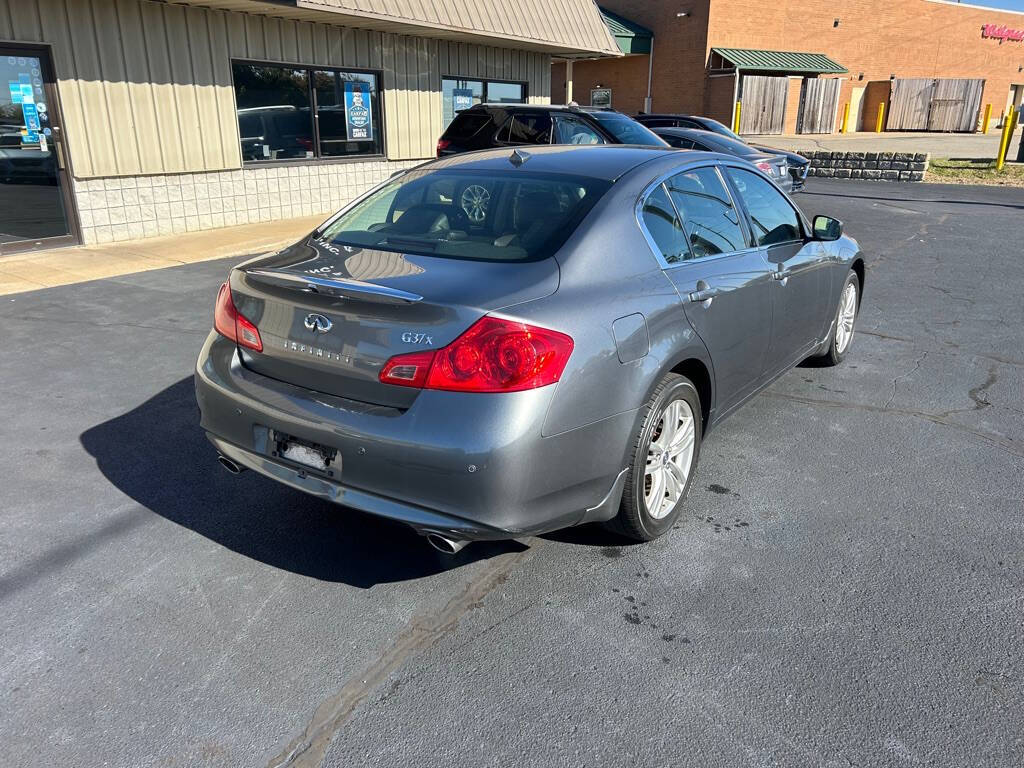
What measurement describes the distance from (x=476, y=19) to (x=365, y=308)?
1220cm

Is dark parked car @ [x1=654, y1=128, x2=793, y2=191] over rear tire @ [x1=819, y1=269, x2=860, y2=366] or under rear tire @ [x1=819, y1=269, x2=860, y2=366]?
over

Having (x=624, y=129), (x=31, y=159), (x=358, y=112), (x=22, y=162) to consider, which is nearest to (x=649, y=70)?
(x=358, y=112)

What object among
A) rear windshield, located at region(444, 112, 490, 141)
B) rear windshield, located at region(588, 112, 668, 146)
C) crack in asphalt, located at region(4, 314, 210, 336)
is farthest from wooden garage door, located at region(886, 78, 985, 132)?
crack in asphalt, located at region(4, 314, 210, 336)

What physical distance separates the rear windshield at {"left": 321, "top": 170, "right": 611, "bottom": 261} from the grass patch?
19.4 m

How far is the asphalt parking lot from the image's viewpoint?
7.73 ft

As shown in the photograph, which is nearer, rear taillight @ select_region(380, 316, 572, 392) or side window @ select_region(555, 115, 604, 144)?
rear taillight @ select_region(380, 316, 572, 392)

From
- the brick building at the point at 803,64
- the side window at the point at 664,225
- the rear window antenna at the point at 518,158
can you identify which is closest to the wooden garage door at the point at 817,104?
the brick building at the point at 803,64

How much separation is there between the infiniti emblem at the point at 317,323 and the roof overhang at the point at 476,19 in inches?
357

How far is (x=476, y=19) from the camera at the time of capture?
44.0 feet

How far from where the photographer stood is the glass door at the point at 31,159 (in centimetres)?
935

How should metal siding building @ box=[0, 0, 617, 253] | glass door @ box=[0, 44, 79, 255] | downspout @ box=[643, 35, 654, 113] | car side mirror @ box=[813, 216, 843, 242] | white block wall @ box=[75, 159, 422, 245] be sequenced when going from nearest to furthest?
car side mirror @ box=[813, 216, 843, 242] → glass door @ box=[0, 44, 79, 255] → metal siding building @ box=[0, 0, 617, 253] → white block wall @ box=[75, 159, 422, 245] → downspout @ box=[643, 35, 654, 113]

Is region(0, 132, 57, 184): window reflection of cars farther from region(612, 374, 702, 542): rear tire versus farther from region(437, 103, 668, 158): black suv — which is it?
region(612, 374, 702, 542): rear tire

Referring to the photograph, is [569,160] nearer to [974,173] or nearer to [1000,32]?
[974,173]

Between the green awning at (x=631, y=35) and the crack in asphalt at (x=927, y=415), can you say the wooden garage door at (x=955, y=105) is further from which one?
the crack in asphalt at (x=927, y=415)
